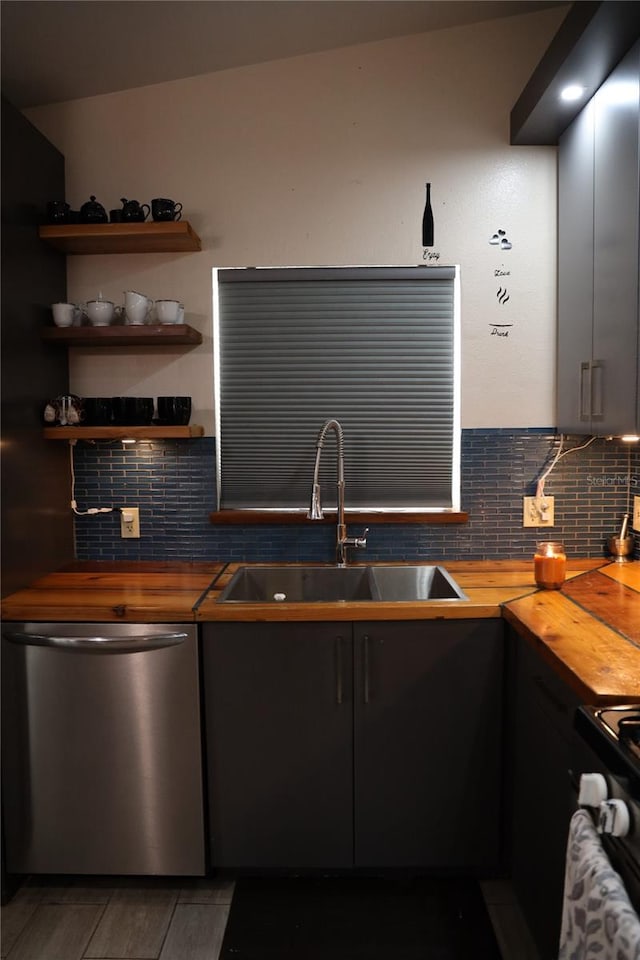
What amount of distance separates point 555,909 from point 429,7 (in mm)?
2754

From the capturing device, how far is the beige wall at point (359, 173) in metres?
2.49

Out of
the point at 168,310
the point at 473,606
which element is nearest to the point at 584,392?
the point at 473,606

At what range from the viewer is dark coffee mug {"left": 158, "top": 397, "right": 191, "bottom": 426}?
8.07 ft

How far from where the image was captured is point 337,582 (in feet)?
8.24

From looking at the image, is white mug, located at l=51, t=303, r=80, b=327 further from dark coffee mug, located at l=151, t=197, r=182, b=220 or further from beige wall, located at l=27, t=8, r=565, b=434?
dark coffee mug, located at l=151, t=197, r=182, b=220

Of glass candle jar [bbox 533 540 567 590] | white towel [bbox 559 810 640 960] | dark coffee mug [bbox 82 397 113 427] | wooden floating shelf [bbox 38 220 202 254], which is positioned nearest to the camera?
white towel [bbox 559 810 640 960]

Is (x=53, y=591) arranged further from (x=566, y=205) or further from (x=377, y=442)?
(x=566, y=205)

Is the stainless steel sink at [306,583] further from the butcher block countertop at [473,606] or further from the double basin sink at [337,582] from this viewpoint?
the butcher block countertop at [473,606]

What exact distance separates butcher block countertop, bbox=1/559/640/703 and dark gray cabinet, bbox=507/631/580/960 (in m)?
0.09

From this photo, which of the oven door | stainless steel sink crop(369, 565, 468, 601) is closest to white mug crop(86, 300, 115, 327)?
stainless steel sink crop(369, 565, 468, 601)

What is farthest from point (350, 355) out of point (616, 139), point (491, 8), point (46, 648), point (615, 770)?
point (615, 770)

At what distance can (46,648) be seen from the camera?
2.03 metres

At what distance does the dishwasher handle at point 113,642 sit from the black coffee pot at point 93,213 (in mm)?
1449

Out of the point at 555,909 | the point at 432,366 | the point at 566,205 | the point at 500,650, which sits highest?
the point at 566,205
